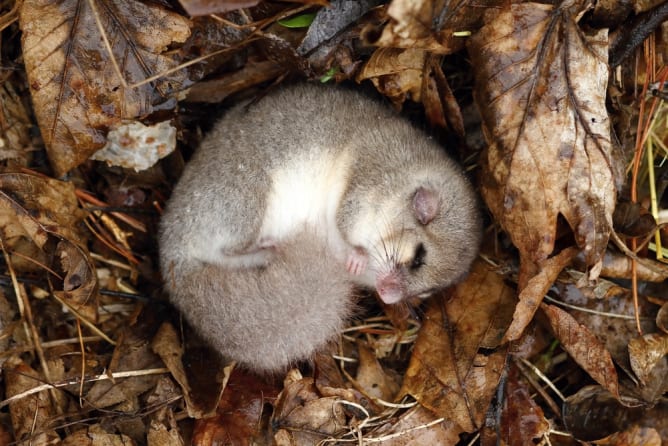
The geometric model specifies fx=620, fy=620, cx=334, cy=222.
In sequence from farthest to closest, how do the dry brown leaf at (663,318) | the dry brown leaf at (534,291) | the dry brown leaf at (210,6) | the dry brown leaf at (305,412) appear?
the dry brown leaf at (663,318) < the dry brown leaf at (305,412) < the dry brown leaf at (534,291) < the dry brown leaf at (210,6)

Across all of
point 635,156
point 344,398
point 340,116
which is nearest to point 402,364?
point 344,398

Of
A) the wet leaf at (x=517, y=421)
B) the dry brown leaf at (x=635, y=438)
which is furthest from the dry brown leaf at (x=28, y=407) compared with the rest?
the dry brown leaf at (x=635, y=438)

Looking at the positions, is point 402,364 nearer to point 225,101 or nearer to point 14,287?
point 225,101

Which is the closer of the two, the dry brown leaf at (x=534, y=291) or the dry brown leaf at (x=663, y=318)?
the dry brown leaf at (x=534, y=291)

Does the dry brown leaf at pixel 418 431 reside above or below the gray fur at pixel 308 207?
below

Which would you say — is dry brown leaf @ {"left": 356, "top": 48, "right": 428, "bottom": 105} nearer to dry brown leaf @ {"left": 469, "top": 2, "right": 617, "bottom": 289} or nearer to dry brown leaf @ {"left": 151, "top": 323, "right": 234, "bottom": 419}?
dry brown leaf @ {"left": 469, "top": 2, "right": 617, "bottom": 289}

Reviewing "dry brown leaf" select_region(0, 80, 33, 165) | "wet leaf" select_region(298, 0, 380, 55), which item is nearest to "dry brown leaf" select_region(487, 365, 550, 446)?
"wet leaf" select_region(298, 0, 380, 55)

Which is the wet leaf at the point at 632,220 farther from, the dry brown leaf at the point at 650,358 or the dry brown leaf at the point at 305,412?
the dry brown leaf at the point at 305,412
